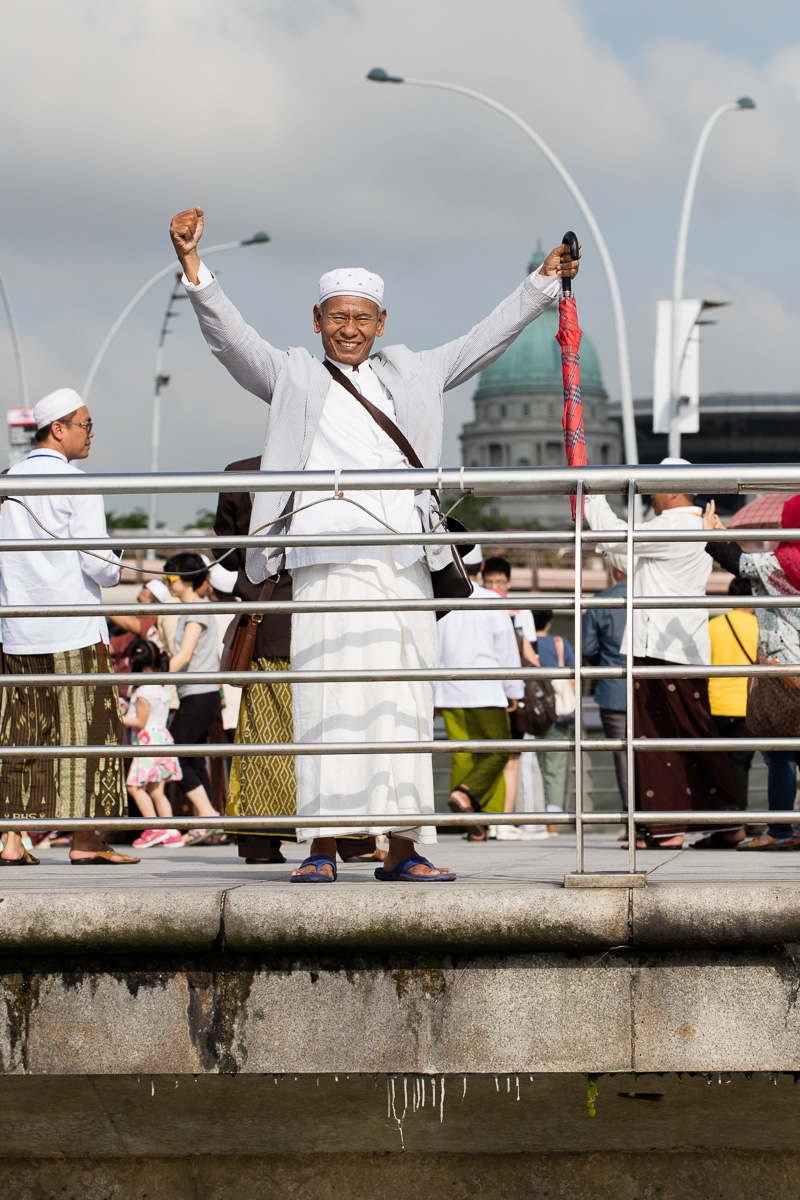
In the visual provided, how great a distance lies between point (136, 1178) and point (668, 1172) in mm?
1603

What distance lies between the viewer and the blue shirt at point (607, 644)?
9.17 meters

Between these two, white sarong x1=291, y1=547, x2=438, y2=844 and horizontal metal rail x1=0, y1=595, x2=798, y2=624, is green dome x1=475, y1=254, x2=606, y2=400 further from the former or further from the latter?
horizontal metal rail x1=0, y1=595, x2=798, y2=624

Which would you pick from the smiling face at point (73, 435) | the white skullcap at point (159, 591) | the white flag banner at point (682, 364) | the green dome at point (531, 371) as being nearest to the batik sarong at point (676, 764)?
the smiling face at point (73, 435)

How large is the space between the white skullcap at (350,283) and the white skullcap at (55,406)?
1.74 m

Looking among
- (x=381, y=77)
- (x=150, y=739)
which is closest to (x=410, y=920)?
(x=150, y=739)

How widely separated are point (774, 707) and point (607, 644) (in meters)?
2.77

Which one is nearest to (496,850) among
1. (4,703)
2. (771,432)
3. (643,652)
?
(643,652)

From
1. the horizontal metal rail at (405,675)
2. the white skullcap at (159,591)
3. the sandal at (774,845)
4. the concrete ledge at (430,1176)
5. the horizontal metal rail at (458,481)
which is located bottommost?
the concrete ledge at (430,1176)

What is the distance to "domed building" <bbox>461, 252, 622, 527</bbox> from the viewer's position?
124688 mm

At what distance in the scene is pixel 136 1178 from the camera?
14.9 ft

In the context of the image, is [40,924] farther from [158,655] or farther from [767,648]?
[158,655]

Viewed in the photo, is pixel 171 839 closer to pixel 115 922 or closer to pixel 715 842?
pixel 715 842

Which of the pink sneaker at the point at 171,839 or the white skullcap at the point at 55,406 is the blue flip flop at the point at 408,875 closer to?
the white skullcap at the point at 55,406

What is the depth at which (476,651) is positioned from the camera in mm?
9336
